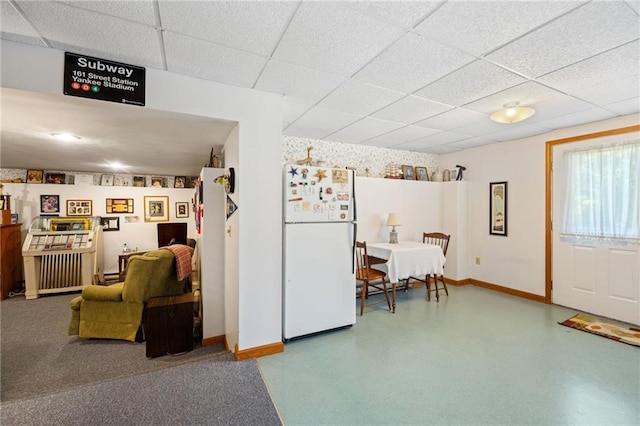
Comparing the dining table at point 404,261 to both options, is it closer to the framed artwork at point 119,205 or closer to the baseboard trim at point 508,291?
the baseboard trim at point 508,291

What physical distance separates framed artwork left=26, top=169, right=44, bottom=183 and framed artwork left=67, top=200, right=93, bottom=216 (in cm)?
64

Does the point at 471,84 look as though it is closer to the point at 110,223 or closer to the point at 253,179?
the point at 253,179

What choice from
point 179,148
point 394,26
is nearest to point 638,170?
point 394,26

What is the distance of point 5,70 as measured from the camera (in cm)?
185

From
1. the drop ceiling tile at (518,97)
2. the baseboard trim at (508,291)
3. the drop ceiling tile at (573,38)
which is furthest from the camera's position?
the baseboard trim at (508,291)

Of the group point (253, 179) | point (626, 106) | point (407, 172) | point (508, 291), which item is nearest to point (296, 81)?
point (253, 179)

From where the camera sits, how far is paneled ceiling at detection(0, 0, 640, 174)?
1590mm

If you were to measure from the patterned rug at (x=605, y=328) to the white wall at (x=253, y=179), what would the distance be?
350 cm

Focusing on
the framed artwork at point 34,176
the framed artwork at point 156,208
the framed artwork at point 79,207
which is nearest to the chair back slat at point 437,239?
the framed artwork at point 156,208

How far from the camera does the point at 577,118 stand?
3.44 m

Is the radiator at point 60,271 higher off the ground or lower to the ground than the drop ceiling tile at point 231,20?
lower

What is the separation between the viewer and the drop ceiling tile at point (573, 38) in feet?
5.32

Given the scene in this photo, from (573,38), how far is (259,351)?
11.3 feet

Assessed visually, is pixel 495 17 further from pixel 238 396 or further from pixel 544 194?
pixel 544 194
